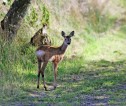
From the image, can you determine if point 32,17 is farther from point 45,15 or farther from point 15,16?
point 15,16

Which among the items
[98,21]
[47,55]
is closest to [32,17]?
[47,55]

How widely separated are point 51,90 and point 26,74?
5.64ft

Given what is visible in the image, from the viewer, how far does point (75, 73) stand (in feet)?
51.1

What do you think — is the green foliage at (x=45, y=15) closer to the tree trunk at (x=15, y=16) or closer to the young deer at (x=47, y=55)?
the tree trunk at (x=15, y=16)

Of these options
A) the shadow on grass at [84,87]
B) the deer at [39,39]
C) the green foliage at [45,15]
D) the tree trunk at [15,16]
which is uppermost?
the green foliage at [45,15]

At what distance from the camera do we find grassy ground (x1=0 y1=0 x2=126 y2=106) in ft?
37.8

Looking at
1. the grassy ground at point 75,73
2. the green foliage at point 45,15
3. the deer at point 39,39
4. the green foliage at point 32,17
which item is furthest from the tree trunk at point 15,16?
the green foliage at point 45,15

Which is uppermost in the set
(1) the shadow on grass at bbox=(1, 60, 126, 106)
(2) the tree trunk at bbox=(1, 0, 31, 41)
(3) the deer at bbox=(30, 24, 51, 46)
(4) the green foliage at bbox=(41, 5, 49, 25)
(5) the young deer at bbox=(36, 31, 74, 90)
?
(4) the green foliage at bbox=(41, 5, 49, 25)

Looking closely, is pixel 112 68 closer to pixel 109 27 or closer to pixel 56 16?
pixel 56 16

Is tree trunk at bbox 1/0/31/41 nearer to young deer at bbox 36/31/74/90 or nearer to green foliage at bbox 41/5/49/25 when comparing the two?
young deer at bbox 36/31/74/90

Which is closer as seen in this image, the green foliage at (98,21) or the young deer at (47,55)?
the young deer at (47,55)

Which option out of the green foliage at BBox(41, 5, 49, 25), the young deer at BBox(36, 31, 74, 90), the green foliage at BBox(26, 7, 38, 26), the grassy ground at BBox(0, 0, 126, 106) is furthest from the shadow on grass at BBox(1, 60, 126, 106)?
the green foliage at BBox(41, 5, 49, 25)

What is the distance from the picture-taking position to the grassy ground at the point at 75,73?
454 inches

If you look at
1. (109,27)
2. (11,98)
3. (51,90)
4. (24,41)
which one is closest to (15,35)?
(24,41)
